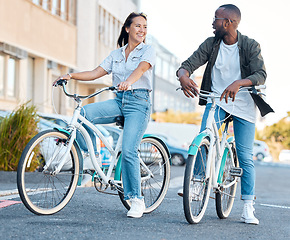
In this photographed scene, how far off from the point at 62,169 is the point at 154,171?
1120 mm

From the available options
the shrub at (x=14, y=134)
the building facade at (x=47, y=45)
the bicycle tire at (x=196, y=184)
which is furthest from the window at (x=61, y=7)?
the bicycle tire at (x=196, y=184)

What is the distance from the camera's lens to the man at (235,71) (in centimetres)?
541

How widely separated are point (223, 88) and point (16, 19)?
18685 millimetres

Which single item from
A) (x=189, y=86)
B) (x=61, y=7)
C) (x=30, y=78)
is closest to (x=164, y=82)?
(x=61, y=7)

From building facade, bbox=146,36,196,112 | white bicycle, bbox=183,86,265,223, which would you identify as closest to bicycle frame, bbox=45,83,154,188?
white bicycle, bbox=183,86,265,223

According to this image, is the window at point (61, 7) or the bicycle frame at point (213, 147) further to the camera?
the window at point (61, 7)

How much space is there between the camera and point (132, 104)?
18.0 ft

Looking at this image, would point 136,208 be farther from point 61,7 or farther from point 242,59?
point 61,7

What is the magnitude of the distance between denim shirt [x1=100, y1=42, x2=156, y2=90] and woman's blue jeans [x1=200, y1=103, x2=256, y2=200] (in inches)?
26.9

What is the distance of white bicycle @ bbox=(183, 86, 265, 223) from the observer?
4859mm

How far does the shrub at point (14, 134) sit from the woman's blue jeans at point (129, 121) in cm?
495

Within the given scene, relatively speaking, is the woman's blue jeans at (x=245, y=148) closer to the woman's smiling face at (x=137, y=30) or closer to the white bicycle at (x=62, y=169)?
the white bicycle at (x=62, y=169)

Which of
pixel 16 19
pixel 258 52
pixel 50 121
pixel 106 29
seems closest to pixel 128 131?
pixel 258 52

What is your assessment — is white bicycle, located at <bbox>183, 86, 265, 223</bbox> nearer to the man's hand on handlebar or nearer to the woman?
the man's hand on handlebar
